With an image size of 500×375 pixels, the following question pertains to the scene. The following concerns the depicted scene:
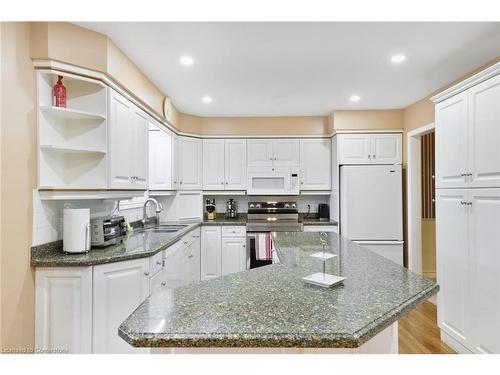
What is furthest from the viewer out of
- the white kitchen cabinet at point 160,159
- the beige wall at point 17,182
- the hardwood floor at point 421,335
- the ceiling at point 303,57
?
the white kitchen cabinet at point 160,159

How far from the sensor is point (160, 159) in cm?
354

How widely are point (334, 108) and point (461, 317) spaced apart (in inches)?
111

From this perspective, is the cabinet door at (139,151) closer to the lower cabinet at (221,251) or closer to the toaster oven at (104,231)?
the toaster oven at (104,231)

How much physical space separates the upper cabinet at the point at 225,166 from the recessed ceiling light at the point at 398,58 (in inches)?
93.2

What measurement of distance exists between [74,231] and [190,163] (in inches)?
94.9

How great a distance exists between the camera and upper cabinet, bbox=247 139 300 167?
432cm

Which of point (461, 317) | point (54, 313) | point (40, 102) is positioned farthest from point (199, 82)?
point (461, 317)

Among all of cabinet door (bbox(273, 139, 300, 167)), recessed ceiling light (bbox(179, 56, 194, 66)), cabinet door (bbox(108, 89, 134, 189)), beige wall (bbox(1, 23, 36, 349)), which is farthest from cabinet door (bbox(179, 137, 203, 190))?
beige wall (bbox(1, 23, 36, 349))

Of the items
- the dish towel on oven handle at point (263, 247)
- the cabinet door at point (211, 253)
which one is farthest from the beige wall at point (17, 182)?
the dish towel on oven handle at point (263, 247)

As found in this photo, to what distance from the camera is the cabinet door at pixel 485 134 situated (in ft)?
6.06

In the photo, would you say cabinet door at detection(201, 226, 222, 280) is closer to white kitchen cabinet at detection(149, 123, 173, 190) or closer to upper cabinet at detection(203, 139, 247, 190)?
upper cabinet at detection(203, 139, 247, 190)

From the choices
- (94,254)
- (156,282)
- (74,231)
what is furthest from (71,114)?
(156,282)

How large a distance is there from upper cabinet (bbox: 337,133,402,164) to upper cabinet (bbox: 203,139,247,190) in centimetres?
147

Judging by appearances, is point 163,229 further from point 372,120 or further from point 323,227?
point 372,120
